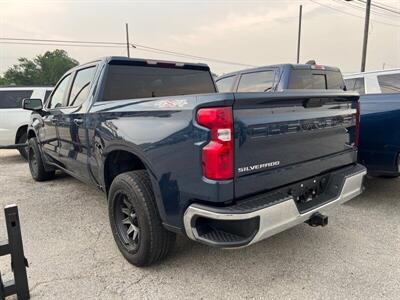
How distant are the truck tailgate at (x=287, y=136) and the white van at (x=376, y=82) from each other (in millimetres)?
2517

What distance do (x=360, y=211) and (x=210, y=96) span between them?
3061 mm

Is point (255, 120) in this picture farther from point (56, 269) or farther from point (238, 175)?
point (56, 269)

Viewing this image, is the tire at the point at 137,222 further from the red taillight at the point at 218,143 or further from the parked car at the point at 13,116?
the parked car at the point at 13,116

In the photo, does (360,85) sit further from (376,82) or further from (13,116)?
(13,116)

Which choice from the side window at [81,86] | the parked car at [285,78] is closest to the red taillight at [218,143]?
the side window at [81,86]

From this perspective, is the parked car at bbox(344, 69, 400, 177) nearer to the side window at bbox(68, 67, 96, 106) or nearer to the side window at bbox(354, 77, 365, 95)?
the side window at bbox(354, 77, 365, 95)

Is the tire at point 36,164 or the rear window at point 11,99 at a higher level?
the rear window at point 11,99

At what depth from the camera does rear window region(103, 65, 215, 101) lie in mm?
3654

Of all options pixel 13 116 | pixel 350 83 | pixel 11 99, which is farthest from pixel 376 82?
pixel 11 99

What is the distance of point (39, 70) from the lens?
2618 inches

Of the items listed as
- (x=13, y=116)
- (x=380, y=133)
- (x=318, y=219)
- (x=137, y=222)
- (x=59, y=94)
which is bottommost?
(x=137, y=222)

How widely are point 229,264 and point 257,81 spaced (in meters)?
3.60

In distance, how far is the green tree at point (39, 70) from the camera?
2448 inches

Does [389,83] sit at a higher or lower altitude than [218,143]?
higher
